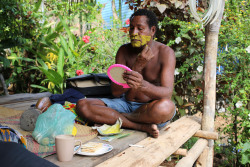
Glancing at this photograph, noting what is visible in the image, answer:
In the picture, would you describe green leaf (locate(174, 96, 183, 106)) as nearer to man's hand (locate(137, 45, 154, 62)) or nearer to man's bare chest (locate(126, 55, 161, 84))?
man's bare chest (locate(126, 55, 161, 84))

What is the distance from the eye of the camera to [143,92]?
5.66 ft

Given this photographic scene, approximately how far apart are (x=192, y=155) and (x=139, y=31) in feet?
3.68

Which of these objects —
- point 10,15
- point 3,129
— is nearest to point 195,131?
point 3,129

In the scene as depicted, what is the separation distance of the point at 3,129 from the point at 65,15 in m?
5.27

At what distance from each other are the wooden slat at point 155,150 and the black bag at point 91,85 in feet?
3.31

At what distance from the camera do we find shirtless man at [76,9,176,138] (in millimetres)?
1776

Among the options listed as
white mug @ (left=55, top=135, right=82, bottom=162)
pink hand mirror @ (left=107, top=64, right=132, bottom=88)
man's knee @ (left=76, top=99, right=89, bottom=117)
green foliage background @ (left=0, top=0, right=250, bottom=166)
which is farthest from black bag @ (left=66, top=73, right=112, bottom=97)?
white mug @ (left=55, top=135, right=82, bottom=162)

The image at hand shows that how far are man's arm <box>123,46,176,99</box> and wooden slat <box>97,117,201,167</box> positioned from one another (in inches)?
13.5

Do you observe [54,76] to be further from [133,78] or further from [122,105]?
[133,78]

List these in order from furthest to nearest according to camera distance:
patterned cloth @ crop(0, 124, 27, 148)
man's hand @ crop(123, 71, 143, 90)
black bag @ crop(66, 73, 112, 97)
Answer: black bag @ crop(66, 73, 112, 97) < man's hand @ crop(123, 71, 143, 90) < patterned cloth @ crop(0, 124, 27, 148)

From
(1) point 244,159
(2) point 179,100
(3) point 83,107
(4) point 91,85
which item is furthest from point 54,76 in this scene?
(1) point 244,159

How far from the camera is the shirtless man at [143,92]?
5.83 ft

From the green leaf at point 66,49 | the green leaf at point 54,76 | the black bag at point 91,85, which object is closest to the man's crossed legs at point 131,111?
the black bag at point 91,85

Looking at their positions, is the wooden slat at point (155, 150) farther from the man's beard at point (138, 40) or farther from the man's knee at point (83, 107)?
the man's beard at point (138, 40)
